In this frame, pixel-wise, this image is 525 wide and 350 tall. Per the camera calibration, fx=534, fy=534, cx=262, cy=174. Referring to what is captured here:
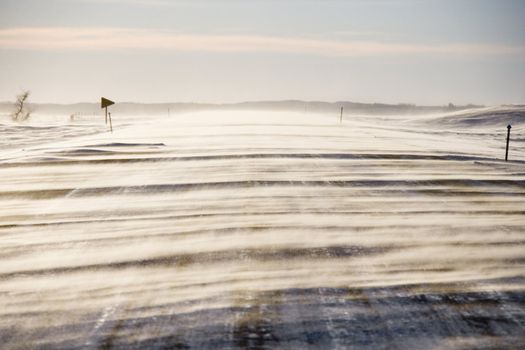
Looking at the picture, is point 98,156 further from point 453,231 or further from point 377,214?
point 453,231

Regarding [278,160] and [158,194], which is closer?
[158,194]

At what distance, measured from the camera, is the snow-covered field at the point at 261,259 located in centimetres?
442

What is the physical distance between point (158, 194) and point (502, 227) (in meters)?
5.70

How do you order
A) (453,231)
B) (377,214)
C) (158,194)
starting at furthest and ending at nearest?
(158,194), (377,214), (453,231)

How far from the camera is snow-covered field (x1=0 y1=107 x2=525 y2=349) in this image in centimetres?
442

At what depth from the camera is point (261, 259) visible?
19.8 ft

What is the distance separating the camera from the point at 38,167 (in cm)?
1296

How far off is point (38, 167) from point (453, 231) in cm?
988

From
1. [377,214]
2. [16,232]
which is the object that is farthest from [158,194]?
[377,214]

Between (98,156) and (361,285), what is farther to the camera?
(98,156)

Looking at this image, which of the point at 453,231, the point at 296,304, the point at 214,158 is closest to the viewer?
the point at 296,304

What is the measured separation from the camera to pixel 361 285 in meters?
5.32

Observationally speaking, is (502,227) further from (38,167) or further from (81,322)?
(38,167)

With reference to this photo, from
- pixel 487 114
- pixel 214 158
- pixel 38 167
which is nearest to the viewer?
pixel 38 167
